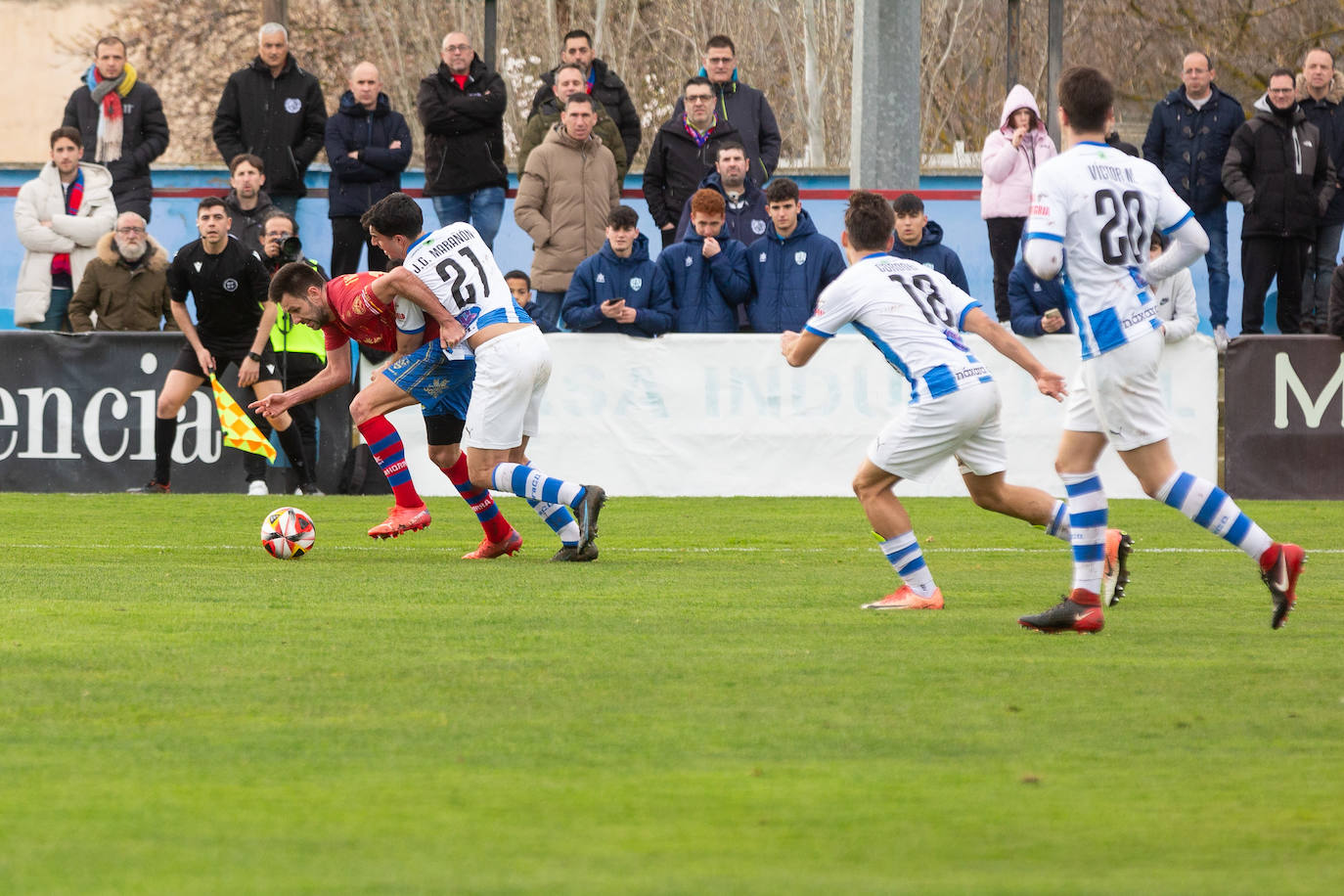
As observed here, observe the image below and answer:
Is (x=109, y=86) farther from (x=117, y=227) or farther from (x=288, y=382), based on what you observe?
(x=288, y=382)

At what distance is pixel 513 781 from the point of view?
14.8ft

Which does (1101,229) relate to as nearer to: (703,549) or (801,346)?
(801,346)

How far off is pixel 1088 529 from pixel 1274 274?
9.57 metres

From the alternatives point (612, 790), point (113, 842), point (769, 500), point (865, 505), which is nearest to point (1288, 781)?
point (612, 790)

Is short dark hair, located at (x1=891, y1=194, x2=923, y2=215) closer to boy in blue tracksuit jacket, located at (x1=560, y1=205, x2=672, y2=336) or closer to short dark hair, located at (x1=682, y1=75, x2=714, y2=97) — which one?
boy in blue tracksuit jacket, located at (x1=560, y1=205, x2=672, y2=336)

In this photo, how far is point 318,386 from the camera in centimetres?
1029

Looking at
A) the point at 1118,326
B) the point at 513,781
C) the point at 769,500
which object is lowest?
the point at 769,500

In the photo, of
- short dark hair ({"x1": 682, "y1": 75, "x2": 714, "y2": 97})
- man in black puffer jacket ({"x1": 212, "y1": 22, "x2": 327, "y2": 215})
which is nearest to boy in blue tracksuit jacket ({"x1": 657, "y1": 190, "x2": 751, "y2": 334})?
short dark hair ({"x1": 682, "y1": 75, "x2": 714, "y2": 97})

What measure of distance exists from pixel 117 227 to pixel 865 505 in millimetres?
10010

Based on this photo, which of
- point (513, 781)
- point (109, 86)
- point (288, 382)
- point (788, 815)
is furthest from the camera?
point (109, 86)

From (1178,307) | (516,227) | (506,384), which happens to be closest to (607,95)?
(516,227)

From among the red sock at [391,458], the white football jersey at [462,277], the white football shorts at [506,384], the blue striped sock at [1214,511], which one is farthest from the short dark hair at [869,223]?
the red sock at [391,458]

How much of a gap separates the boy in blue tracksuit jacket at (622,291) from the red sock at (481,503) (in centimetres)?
482

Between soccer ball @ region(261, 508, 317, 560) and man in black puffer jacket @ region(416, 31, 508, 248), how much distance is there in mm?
6652
